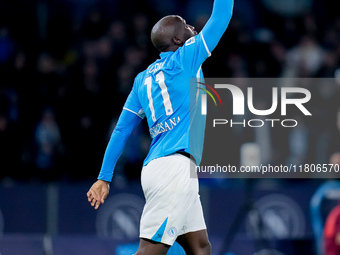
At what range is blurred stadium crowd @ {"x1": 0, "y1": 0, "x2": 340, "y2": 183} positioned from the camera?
10.9m

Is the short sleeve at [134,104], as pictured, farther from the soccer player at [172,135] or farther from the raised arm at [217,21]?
the raised arm at [217,21]

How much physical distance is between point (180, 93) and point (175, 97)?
0.04m

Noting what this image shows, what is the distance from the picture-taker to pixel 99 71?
11805mm

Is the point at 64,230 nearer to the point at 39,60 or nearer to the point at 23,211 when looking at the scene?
the point at 23,211

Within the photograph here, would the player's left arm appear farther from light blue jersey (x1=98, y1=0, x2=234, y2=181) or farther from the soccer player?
light blue jersey (x1=98, y1=0, x2=234, y2=181)

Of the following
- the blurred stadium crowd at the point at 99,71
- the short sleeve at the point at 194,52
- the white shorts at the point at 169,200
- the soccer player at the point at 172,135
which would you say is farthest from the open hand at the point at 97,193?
the blurred stadium crowd at the point at 99,71

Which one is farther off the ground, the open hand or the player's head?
the player's head

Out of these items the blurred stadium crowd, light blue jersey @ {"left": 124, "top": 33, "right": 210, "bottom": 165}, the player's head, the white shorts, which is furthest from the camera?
the blurred stadium crowd

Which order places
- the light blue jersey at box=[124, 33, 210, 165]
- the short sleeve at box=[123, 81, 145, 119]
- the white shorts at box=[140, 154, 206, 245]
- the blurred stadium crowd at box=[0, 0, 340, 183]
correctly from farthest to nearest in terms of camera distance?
the blurred stadium crowd at box=[0, 0, 340, 183], the short sleeve at box=[123, 81, 145, 119], the light blue jersey at box=[124, 33, 210, 165], the white shorts at box=[140, 154, 206, 245]

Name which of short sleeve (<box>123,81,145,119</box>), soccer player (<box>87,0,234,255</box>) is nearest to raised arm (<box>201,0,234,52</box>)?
soccer player (<box>87,0,234,255</box>)

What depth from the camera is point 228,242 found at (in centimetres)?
799

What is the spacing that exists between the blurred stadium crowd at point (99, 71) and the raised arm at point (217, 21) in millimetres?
5642

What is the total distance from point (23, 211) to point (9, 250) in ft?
8.40

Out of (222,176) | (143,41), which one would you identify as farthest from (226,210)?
(143,41)
